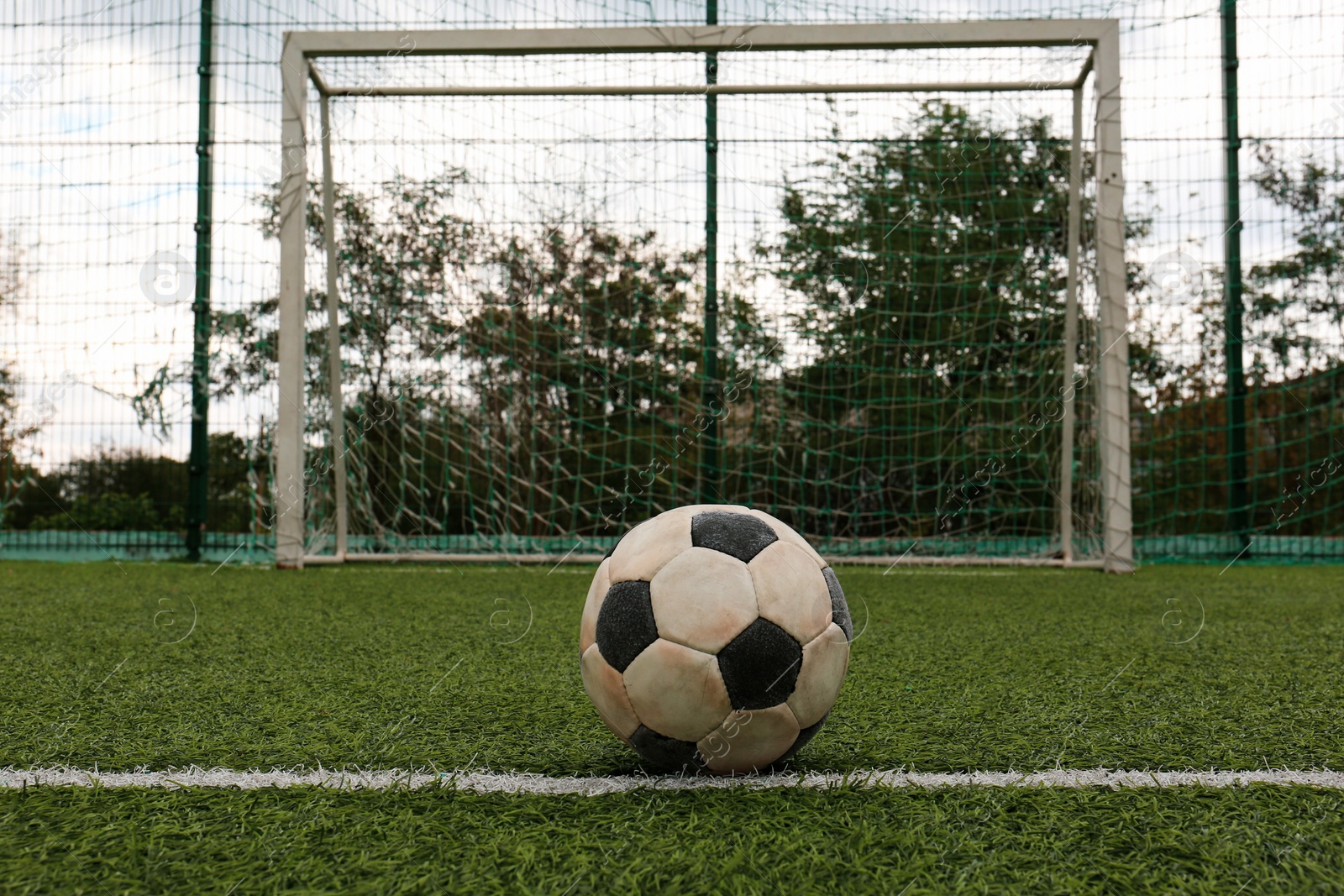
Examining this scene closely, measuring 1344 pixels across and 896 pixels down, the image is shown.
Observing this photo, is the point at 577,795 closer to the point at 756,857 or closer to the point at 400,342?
the point at 756,857

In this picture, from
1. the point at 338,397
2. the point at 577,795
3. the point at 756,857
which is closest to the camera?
the point at 756,857

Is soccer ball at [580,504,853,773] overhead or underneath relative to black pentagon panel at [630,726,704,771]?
overhead

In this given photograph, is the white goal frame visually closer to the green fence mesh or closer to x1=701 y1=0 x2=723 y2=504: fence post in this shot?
the green fence mesh

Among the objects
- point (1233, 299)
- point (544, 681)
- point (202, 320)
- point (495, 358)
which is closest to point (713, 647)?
point (544, 681)

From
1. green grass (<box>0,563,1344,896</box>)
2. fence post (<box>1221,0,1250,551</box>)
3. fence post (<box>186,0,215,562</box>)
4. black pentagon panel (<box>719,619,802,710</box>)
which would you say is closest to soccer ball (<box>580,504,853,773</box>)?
black pentagon panel (<box>719,619,802,710</box>)

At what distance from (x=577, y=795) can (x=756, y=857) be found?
38cm

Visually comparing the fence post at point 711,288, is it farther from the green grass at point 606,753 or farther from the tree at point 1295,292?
the tree at point 1295,292

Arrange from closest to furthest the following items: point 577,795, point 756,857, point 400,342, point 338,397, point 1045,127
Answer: point 756,857, point 577,795, point 338,397, point 400,342, point 1045,127

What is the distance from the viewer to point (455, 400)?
262 inches

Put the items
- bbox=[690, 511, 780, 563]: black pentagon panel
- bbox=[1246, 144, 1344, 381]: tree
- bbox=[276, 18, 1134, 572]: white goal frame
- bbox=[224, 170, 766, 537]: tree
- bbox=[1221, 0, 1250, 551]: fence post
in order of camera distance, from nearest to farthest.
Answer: bbox=[690, 511, 780, 563]: black pentagon panel, bbox=[276, 18, 1134, 572]: white goal frame, bbox=[224, 170, 766, 537]: tree, bbox=[1221, 0, 1250, 551]: fence post, bbox=[1246, 144, 1344, 381]: tree

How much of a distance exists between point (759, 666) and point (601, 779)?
1.20 feet

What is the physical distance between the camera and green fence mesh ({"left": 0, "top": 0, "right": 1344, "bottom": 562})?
21.5 ft

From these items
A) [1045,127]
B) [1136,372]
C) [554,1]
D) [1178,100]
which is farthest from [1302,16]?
[554,1]

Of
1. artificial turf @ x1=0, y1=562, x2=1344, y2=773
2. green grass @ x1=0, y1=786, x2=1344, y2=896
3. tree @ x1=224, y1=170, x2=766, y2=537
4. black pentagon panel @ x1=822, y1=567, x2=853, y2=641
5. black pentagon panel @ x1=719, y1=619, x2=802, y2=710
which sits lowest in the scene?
artificial turf @ x1=0, y1=562, x2=1344, y2=773
